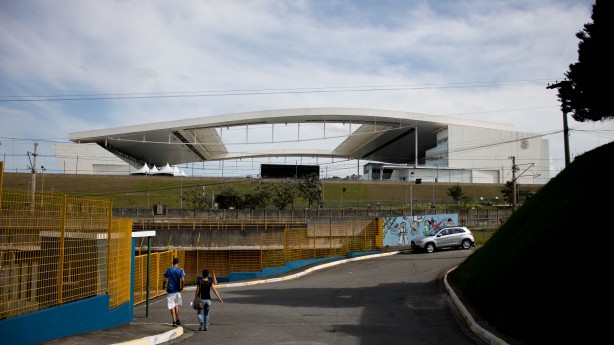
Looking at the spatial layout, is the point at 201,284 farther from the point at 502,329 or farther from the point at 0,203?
the point at 502,329

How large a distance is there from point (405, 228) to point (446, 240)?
5.01 metres

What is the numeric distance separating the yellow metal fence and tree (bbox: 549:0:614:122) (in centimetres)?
1194

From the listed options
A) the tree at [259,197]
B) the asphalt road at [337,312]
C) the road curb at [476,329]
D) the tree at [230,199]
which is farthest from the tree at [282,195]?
the road curb at [476,329]

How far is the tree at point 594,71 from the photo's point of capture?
1225cm

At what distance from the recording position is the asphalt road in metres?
10.8

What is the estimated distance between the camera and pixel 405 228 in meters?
38.1

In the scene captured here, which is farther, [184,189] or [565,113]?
[184,189]

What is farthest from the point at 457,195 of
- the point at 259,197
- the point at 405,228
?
the point at 405,228

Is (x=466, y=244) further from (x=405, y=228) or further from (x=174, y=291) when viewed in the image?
(x=174, y=291)

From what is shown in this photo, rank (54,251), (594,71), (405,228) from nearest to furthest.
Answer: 1. (54,251)
2. (594,71)
3. (405,228)

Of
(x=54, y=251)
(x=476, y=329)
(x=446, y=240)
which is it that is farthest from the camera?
(x=446, y=240)

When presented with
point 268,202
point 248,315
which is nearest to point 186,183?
point 268,202

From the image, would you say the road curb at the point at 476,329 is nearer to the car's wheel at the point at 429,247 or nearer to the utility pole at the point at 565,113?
the utility pole at the point at 565,113

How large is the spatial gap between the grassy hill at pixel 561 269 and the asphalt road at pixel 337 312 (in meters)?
1.10
